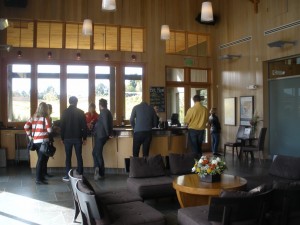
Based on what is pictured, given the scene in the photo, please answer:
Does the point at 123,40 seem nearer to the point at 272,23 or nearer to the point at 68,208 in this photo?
the point at 272,23

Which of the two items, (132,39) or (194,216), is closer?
(194,216)

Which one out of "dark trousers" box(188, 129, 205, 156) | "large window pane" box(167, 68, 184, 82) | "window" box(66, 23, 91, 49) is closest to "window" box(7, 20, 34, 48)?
"window" box(66, 23, 91, 49)

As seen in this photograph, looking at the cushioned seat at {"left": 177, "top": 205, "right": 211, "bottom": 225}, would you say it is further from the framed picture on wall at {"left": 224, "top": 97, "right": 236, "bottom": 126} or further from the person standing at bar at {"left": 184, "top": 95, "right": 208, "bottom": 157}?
the framed picture on wall at {"left": 224, "top": 97, "right": 236, "bottom": 126}

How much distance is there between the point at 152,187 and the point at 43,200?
6.04 ft

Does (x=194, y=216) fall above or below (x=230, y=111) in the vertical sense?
below

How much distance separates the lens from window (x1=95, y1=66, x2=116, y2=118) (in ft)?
37.8

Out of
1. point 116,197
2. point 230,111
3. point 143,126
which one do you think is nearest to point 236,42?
point 230,111

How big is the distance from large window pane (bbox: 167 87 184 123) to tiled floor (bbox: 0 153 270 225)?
4.64 m

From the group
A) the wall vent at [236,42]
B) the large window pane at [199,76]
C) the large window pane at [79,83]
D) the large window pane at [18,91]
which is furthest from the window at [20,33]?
the wall vent at [236,42]

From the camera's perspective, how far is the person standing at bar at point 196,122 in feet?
26.6

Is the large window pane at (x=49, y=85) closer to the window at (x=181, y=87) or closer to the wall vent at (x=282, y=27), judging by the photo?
the window at (x=181, y=87)

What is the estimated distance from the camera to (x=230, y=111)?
39.8 ft

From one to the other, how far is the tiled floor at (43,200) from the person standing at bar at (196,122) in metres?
1.10

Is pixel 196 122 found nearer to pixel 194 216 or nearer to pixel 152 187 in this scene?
pixel 152 187
